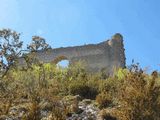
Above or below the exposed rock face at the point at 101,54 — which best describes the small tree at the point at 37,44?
below

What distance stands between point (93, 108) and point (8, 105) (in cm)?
243

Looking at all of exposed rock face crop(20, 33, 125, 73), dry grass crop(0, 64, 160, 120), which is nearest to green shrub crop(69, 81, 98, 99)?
dry grass crop(0, 64, 160, 120)

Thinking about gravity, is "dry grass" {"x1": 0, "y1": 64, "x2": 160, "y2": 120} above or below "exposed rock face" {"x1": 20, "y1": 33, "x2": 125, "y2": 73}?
below

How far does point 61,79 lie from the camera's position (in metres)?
19.0

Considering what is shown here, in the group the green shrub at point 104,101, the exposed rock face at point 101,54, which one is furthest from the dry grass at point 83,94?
the exposed rock face at point 101,54

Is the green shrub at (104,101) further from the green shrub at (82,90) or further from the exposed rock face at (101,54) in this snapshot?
the exposed rock face at (101,54)

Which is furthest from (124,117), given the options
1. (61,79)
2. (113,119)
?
(61,79)

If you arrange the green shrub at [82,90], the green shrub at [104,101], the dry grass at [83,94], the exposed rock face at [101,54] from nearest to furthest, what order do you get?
the dry grass at [83,94]
the green shrub at [104,101]
the green shrub at [82,90]
the exposed rock face at [101,54]

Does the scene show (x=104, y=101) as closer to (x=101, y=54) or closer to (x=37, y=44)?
(x=37, y=44)

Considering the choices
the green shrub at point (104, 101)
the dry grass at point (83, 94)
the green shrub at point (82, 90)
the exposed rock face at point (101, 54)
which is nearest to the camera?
the dry grass at point (83, 94)

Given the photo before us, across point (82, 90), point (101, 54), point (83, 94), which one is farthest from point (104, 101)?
point (101, 54)

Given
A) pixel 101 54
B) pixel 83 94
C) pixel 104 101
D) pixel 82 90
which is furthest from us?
pixel 101 54

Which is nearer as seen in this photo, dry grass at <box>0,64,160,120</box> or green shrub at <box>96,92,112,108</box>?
dry grass at <box>0,64,160,120</box>

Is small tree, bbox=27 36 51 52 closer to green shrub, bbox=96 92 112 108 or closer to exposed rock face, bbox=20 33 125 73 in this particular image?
green shrub, bbox=96 92 112 108
